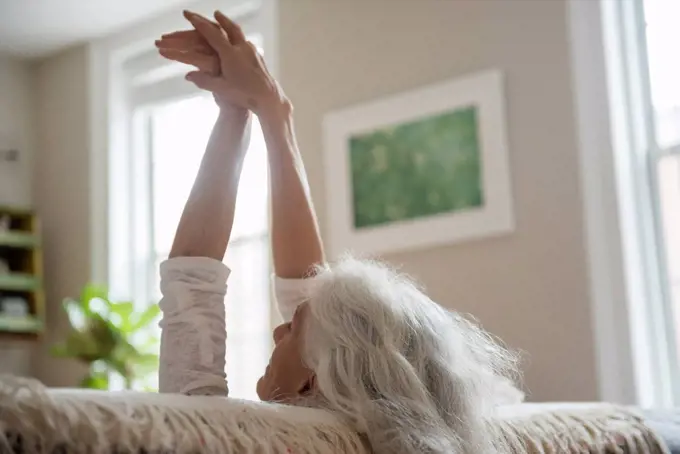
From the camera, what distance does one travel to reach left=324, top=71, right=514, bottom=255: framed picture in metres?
3.34

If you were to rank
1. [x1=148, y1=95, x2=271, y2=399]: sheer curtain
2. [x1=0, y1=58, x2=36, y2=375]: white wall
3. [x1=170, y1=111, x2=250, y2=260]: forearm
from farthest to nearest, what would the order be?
[x1=0, y1=58, x2=36, y2=375]: white wall
[x1=148, y1=95, x2=271, y2=399]: sheer curtain
[x1=170, y1=111, x2=250, y2=260]: forearm

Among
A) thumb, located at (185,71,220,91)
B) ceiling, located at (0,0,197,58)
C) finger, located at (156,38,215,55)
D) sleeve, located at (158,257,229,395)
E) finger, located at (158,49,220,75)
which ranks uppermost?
ceiling, located at (0,0,197,58)

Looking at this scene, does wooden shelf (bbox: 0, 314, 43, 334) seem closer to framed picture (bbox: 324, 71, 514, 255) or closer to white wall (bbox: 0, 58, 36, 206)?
white wall (bbox: 0, 58, 36, 206)

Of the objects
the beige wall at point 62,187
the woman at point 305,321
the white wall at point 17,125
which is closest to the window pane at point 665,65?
the woman at point 305,321

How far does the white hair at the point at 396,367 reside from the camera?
4.10 ft

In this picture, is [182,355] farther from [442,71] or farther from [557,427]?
[442,71]

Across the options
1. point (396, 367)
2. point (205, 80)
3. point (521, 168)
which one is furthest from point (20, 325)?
point (396, 367)

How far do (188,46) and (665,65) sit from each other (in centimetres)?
179

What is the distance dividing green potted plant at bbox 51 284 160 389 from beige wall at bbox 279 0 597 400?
1.31 meters

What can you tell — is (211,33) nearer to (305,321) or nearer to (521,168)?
(305,321)

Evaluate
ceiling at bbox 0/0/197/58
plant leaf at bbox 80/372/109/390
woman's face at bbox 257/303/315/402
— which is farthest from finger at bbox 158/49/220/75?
ceiling at bbox 0/0/197/58

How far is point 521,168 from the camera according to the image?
3266 millimetres

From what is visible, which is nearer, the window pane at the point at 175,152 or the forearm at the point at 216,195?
the forearm at the point at 216,195

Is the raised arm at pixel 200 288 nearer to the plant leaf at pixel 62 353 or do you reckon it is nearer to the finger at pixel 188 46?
the finger at pixel 188 46
